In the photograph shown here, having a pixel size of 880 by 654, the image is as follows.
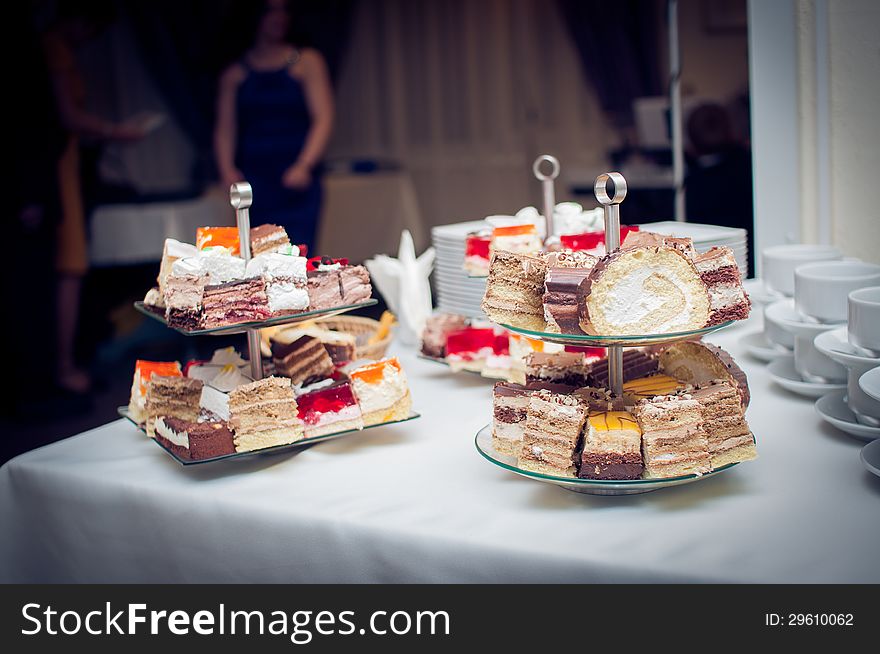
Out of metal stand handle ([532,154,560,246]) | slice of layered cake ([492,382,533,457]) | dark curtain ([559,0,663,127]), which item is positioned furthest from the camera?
dark curtain ([559,0,663,127])

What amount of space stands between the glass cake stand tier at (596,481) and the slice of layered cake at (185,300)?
0.47 meters

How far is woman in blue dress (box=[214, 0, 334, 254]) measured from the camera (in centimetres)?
466

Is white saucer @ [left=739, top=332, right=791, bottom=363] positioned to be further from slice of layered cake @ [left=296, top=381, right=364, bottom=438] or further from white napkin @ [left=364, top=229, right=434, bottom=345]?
slice of layered cake @ [left=296, top=381, right=364, bottom=438]

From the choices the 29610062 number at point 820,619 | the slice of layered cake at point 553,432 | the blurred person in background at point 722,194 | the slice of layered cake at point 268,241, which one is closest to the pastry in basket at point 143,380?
the slice of layered cake at point 268,241

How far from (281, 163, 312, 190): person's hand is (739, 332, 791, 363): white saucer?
3.33 metres

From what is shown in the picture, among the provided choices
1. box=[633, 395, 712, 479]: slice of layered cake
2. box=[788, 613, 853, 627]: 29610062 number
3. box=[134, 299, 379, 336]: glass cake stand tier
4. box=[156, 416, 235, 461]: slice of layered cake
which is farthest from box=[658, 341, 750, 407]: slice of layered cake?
box=[156, 416, 235, 461]: slice of layered cake

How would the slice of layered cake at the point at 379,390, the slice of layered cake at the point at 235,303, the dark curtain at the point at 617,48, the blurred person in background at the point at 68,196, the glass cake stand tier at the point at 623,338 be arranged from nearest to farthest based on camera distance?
the glass cake stand tier at the point at 623,338
the slice of layered cake at the point at 235,303
the slice of layered cake at the point at 379,390
the blurred person in background at the point at 68,196
the dark curtain at the point at 617,48

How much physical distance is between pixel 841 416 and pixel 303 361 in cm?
87

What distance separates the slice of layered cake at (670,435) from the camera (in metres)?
1.17

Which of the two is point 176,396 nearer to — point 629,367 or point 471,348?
point 471,348

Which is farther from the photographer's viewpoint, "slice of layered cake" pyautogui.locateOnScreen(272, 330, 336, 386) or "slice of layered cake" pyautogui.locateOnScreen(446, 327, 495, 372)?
"slice of layered cake" pyautogui.locateOnScreen(446, 327, 495, 372)

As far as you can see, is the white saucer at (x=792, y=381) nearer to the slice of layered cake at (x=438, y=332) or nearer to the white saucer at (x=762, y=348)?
the white saucer at (x=762, y=348)

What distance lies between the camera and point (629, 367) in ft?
4.61

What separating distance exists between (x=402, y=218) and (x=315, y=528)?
4947 mm
